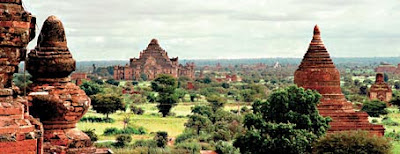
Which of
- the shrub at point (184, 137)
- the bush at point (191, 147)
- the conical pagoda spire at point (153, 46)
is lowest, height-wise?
the shrub at point (184, 137)

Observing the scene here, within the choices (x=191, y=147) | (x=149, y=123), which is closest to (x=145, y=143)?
(x=191, y=147)

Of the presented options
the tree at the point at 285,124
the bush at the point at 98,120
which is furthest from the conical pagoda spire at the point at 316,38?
the bush at the point at 98,120

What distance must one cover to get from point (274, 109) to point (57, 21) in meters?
14.9

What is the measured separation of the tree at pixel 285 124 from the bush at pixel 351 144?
0.72 meters

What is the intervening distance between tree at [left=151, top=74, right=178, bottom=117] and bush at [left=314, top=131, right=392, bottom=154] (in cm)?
3456

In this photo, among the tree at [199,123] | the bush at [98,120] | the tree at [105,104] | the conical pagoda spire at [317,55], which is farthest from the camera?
the tree at [105,104]

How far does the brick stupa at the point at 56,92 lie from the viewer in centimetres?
820

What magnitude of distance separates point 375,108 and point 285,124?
1327 inches

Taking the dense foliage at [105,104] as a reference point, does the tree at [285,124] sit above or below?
above

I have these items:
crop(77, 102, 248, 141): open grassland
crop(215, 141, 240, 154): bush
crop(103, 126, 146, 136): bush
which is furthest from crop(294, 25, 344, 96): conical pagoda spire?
crop(103, 126, 146, 136): bush

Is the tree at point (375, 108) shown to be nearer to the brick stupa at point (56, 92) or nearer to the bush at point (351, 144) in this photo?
the bush at point (351, 144)

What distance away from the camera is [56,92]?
27.1 ft

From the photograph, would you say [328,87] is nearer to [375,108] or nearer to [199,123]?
[199,123]

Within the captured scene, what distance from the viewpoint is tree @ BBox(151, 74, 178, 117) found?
186 ft
